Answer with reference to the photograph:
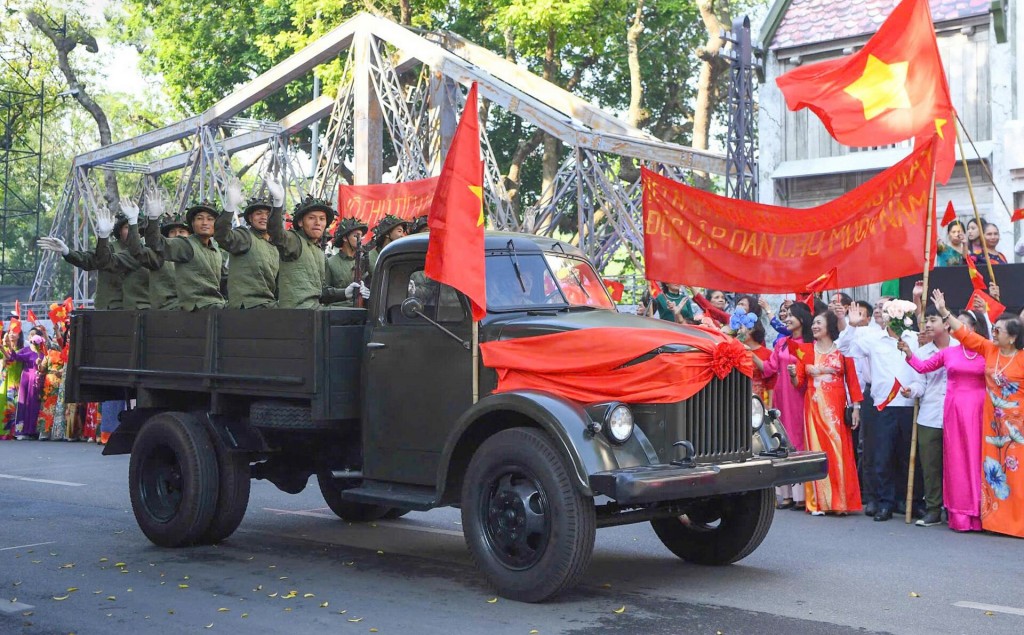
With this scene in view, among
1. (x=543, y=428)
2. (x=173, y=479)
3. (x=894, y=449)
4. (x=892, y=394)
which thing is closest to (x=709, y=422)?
(x=543, y=428)

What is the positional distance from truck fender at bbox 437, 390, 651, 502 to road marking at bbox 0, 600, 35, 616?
99.7 inches

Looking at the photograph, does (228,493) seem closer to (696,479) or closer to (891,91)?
(696,479)

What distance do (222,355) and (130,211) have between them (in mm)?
1979

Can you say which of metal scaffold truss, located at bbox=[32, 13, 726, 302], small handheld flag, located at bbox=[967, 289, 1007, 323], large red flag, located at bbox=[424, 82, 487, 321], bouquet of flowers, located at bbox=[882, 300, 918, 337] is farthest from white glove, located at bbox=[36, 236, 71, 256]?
metal scaffold truss, located at bbox=[32, 13, 726, 302]

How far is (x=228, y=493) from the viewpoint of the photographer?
9016 millimetres

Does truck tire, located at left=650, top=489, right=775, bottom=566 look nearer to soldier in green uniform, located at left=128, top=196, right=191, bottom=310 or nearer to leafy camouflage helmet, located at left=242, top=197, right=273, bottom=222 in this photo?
leafy camouflage helmet, located at left=242, top=197, right=273, bottom=222

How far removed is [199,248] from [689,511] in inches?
188

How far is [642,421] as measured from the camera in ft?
23.1

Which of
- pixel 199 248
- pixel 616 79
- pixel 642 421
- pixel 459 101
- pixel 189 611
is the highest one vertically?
pixel 616 79

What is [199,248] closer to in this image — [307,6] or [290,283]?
[290,283]

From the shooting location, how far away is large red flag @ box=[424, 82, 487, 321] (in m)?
7.60

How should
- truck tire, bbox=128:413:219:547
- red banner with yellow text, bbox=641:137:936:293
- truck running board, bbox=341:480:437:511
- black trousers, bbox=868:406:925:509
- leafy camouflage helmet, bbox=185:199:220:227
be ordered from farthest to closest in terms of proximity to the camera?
black trousers, bbox=868:406:925:509, red banner with yellow text, bbox=641:137:936:293, leafy camouflage helmet, bbox=185:199:220:227, truck tire, bbox=128:413:219:547, truck running board, bbox=341:480:437:511

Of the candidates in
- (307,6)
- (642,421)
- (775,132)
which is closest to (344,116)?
(307,6)

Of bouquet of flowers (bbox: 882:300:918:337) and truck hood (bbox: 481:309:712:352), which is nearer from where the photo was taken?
truck hood (bbox: 481:309:712:352)
